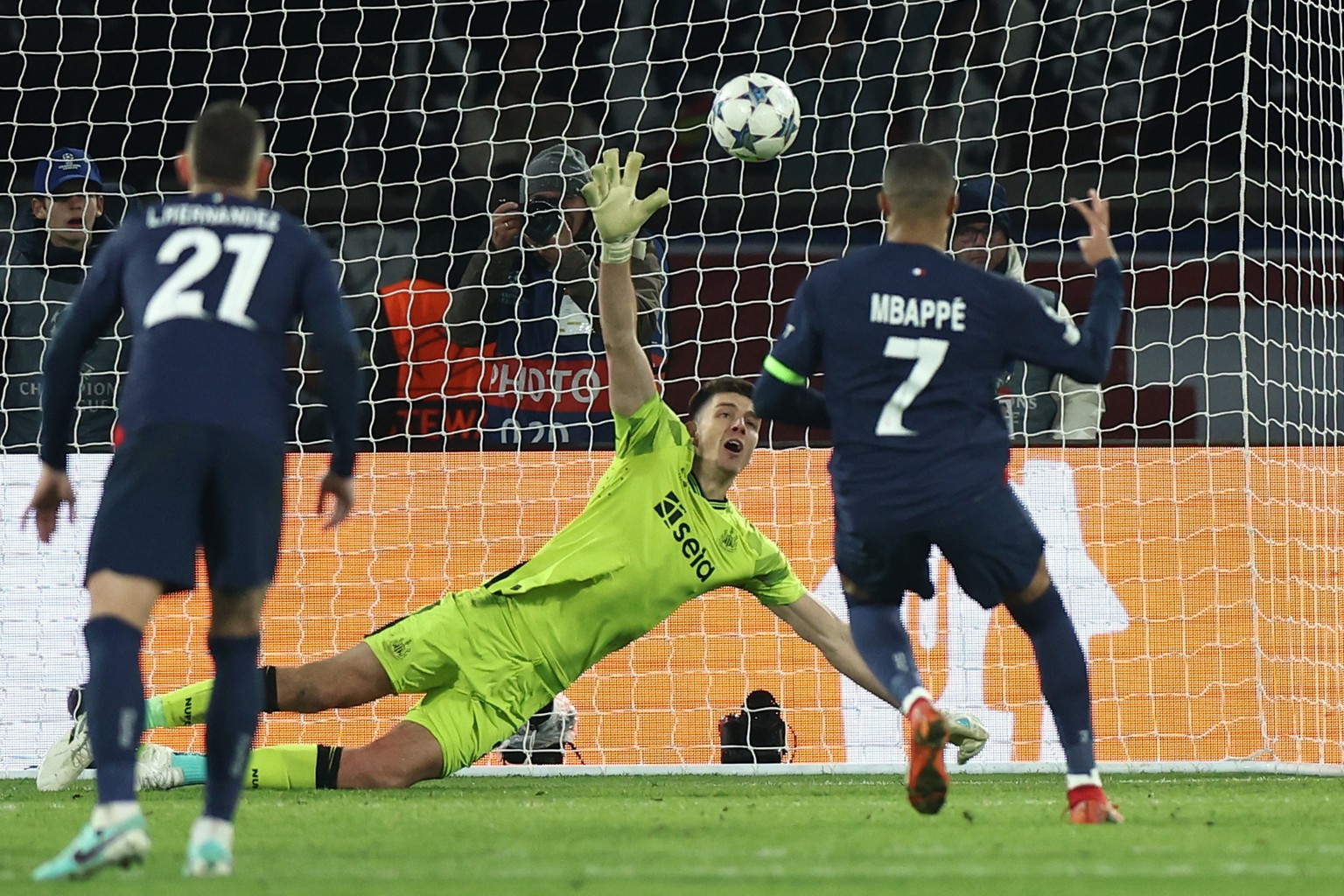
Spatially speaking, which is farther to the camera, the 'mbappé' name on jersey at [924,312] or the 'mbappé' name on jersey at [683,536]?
the 'mbappé' name on jersey at [683,536]

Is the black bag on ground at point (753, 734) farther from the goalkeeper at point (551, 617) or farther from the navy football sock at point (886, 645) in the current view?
the navy football sock at point (886, 645)

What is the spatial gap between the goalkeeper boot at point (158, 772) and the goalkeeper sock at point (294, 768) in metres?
0.25

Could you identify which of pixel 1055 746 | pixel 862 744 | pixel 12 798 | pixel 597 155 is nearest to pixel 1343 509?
pixel 1055 746

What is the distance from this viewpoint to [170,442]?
417 centimetres

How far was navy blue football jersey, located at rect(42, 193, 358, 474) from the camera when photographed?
4.23 metres

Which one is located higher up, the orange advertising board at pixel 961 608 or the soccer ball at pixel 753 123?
the soccer ball at pixel 753 123

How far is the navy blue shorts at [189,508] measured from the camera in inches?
163

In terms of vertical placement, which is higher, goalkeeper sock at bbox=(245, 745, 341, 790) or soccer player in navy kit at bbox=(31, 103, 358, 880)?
soccer player in navy kit at bbox=(31, 103, 358, 880)

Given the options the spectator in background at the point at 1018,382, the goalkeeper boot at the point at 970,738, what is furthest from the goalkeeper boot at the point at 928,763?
the spectator in background at the point at 1018,382

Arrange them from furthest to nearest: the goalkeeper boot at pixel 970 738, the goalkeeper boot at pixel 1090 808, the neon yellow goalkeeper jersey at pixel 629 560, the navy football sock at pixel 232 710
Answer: the neon yellow goalkeeper jersey at pixel 629 560, the goalkeeper boot at pixel 970 738, the goalkeeper boot at pixel 1090 808, the navy football sock at pixel 232 710

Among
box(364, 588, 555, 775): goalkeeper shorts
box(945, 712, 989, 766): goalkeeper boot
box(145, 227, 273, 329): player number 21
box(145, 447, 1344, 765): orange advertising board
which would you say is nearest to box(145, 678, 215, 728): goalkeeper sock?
box(364, 588, 555, 775): goalkeeper shorts

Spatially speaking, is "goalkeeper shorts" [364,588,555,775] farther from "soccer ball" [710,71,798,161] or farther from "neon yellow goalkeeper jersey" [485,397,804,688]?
"soccer ball" [710,71,798,161]

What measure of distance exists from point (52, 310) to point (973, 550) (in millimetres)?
5580

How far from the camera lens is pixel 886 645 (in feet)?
18.3
